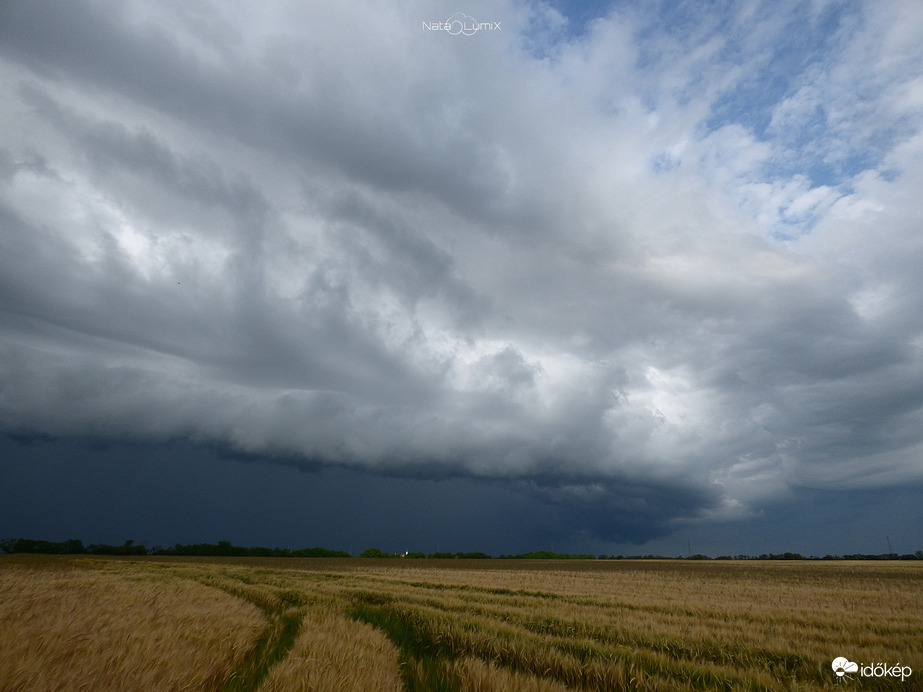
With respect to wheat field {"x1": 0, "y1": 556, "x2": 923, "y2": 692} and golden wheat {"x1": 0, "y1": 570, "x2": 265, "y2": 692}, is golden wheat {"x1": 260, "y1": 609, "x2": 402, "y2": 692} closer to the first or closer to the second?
wheat field {"x1": 0, "y1": 556, "x2": 923, "y2": 692}

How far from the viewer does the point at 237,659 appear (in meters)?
8.07

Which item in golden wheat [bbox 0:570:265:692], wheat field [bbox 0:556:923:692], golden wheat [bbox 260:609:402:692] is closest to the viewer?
golden wheat [bbox 0:570:265:692]

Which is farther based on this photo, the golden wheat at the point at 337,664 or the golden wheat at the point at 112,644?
the golden wheat at the point at 337,664

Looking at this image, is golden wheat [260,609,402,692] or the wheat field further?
the wheat field

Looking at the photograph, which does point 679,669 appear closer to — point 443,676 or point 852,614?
point 443,676

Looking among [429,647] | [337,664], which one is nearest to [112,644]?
[337,664]

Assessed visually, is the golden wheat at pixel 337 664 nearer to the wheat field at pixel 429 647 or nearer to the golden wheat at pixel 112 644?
the wheat field at pixel 429 647

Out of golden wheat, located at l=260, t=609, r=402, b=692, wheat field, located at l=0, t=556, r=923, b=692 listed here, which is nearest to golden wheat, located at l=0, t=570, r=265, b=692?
wheat field, located at l=0, t=556, r=923, b=692

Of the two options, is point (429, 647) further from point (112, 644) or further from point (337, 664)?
point (112, 644)

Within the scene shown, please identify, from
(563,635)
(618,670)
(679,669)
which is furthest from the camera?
(563,635)

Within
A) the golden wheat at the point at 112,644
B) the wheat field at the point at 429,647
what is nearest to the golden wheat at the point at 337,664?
the wheat field at the point at 429,647

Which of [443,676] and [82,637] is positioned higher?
[82,637]

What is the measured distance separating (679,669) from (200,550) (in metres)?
154

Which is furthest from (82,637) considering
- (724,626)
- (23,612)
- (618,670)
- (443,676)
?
(724,626)
